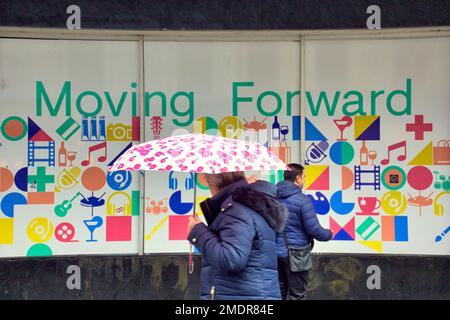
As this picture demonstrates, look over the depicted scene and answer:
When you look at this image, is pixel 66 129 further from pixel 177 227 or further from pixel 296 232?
pixel 296 232

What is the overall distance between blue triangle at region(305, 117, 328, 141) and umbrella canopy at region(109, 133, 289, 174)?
11.9 feet

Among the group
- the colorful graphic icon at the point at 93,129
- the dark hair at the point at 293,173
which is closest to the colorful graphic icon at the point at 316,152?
the dark hair at the point at 293,173

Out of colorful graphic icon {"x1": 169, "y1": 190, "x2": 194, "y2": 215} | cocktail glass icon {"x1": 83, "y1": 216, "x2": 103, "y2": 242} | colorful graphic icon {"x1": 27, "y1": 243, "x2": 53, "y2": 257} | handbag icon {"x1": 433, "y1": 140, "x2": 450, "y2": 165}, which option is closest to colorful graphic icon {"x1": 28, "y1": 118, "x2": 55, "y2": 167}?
cocktail glass icon {"x1": 83, "y1": 216, "x2": 103, "y2": 242}

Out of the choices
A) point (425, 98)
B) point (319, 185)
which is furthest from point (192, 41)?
point (425, 98)

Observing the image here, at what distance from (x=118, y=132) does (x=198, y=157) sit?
403cm

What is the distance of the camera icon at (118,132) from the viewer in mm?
7520

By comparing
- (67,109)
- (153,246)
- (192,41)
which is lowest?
(153,246)

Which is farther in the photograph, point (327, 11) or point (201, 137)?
point (327, 11)

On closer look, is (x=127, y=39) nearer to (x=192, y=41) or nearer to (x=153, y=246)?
(x=192, y=41)

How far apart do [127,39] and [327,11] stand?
2438mm

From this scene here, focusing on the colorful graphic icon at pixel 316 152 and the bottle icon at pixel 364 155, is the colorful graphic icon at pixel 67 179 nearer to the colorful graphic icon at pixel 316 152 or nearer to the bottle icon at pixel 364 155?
the colorful graphic icon at pixel 316 152

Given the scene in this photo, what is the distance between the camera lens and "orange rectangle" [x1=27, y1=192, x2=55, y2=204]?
741 cm

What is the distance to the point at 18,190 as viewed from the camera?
7.39 metres

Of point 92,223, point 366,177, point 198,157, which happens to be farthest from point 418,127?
point 198,157
